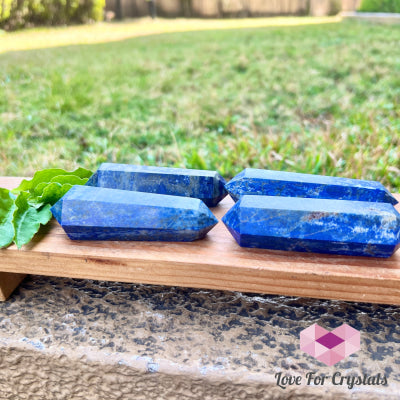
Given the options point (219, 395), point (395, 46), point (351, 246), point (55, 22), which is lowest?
point (219, 395)

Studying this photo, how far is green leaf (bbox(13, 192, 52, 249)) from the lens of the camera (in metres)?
0.65

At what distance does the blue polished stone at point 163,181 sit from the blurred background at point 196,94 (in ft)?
2.54

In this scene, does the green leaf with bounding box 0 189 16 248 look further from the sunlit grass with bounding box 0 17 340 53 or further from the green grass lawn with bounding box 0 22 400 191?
the sunlit grass with bounding box 0 17 340 53

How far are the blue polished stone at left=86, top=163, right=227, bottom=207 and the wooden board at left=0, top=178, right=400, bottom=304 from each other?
0.36ft

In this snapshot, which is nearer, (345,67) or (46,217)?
(46,217)

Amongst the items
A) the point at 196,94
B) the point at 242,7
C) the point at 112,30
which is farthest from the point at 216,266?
the point at 242,7

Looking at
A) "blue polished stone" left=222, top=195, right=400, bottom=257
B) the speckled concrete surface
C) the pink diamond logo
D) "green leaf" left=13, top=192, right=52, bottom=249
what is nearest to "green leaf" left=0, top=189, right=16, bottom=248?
"green leaf" left=13, top=192, right=52, bottom=249

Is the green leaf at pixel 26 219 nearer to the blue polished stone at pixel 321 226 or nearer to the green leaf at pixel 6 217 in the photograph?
the green leaf at pixel 6 217

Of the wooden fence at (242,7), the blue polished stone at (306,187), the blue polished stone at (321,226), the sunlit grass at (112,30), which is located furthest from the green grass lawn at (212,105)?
the wooden fence at (242,7)

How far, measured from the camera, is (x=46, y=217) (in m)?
0.70

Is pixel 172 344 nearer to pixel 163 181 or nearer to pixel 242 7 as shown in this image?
pixel 163 181

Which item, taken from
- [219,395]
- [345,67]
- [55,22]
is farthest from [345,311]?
[55,22]

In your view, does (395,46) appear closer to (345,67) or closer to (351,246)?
(345,67)

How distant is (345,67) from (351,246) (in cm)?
265
